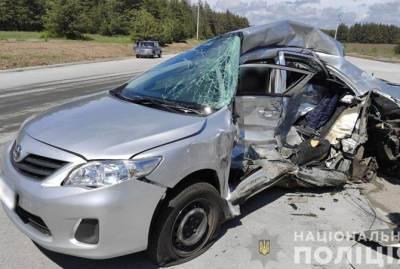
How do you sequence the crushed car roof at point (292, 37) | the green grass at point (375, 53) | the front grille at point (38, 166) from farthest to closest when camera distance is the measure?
the green grass at point (375, 53)
the crushed car roof at point (292, 37)
the front grille at point (38, 166)

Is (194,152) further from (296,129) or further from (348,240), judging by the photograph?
(296,129)

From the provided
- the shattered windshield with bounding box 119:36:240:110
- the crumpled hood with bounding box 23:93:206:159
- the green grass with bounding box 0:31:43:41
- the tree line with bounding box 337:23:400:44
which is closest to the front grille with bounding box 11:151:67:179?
the crumpled hood with bounding box 23:93:206:159

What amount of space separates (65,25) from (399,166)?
55539mm

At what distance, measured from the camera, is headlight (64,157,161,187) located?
249 centimetres

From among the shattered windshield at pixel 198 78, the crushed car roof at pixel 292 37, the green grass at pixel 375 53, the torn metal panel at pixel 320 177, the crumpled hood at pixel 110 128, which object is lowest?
the green grass at pixel 375 53

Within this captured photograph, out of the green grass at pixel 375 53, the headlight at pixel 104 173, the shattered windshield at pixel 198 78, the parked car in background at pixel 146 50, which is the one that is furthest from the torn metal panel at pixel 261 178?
the green grass at pixel 375 53

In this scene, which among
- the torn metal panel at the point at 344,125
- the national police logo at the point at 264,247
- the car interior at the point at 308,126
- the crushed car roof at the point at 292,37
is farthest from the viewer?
the torn metal panel at the point at 344,125

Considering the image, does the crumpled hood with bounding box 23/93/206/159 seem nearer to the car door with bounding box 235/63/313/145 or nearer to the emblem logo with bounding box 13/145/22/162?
the emblem logo with bounding box 13/145/22/162

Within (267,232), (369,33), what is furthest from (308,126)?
(369,33)

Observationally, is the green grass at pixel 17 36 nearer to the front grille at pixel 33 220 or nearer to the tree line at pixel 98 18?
the tree line at pixel 98 18

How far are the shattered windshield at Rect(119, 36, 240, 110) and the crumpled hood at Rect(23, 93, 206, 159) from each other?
0.36 m

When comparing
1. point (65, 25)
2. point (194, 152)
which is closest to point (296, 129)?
point (194, 152)

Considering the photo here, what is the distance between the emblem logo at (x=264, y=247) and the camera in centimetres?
333

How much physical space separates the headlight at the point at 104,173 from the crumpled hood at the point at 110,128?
0.17ft
